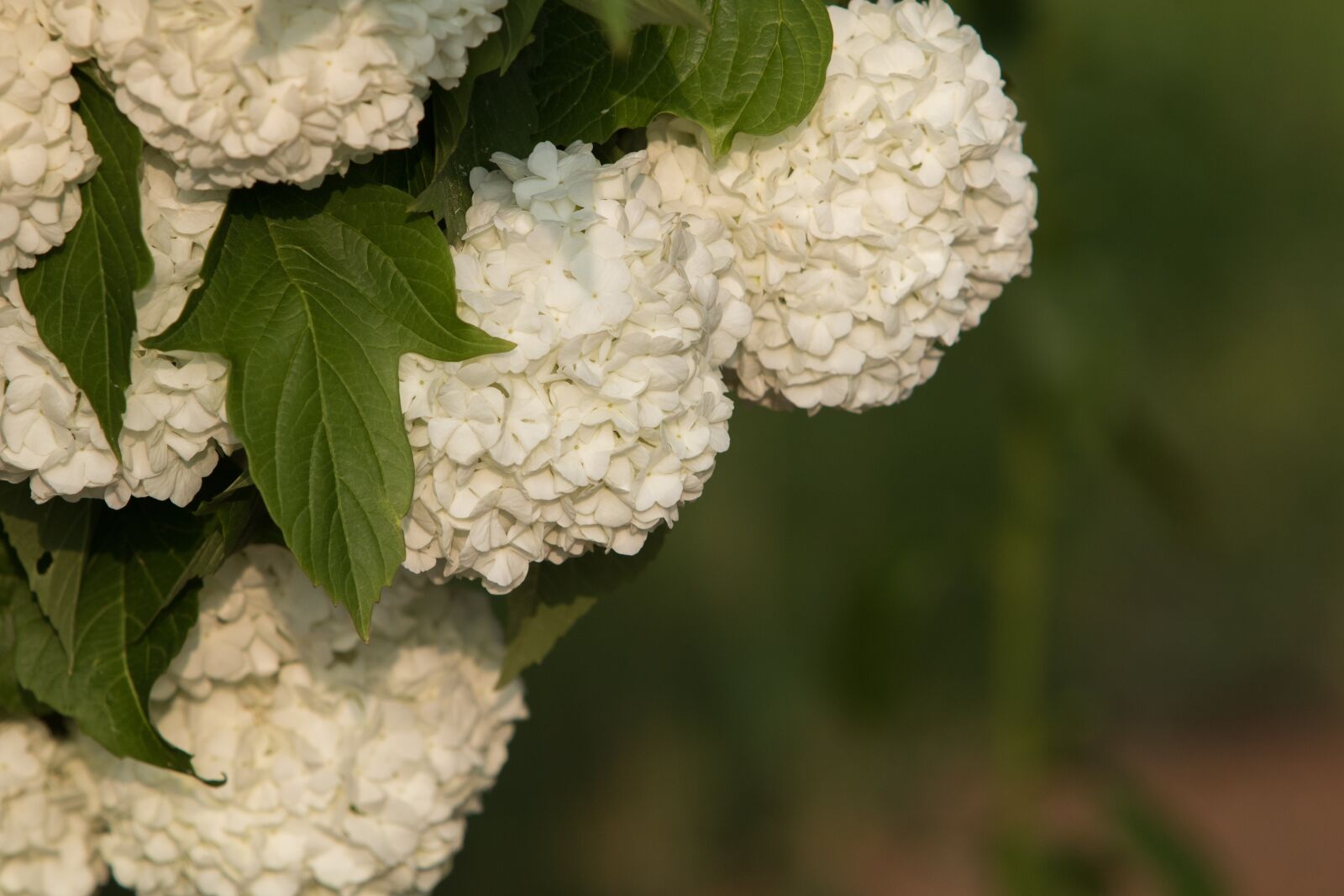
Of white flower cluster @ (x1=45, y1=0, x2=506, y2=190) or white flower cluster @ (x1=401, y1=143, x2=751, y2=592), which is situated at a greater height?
white flower cluster @ (x1=45, y1=0, x2=506, y2=190)

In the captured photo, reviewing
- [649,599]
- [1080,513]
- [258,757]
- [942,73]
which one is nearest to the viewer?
[942,73]

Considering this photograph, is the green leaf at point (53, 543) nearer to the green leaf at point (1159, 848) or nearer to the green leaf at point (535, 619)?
the green leaf at point (535, 619)

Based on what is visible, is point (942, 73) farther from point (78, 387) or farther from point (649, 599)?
point (649, 599)

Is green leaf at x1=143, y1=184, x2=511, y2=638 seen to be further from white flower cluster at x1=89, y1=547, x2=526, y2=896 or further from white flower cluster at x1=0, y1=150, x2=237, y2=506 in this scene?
white flower cluster at x1=89, y1=547, x2=526, y2=896

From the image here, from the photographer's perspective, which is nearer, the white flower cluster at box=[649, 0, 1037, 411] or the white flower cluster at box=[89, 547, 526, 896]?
the white flower cluster at box=[649, 0, 1037, 411]

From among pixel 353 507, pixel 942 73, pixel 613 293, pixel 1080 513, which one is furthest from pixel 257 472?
pixel 1080 513

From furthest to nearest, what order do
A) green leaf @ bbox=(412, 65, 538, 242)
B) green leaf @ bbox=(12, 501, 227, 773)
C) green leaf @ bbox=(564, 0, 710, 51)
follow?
green leaf @ bbox=(12, 501, 227, 773), green leaf @ bbox=(412, 65, 538, 242), green leaf @ bbox=(564, 0, 710, 51)

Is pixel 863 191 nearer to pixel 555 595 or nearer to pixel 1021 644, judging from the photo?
pixel 555 595

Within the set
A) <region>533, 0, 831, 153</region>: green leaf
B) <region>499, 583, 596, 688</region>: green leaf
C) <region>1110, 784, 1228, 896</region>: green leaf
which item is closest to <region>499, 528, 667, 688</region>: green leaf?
<region>499, 583, 596, 688</region>: green leaf
